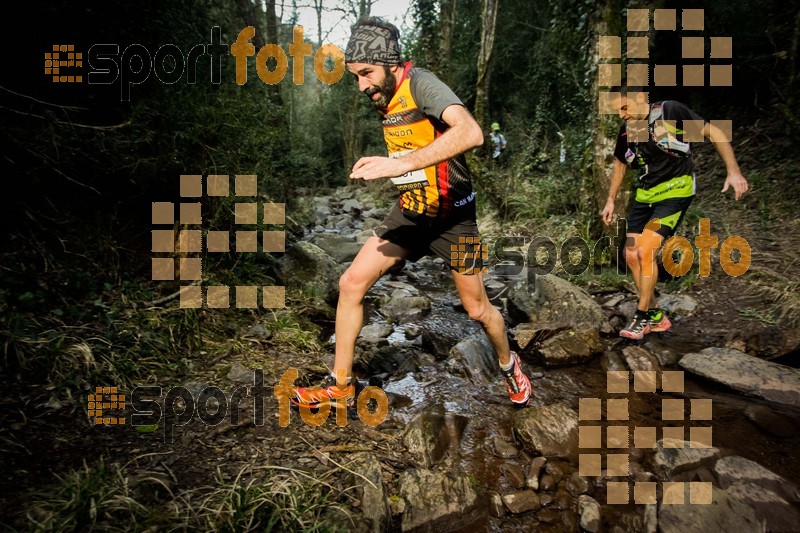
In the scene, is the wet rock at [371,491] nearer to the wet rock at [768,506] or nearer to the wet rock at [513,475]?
the wet rock at [513,475]

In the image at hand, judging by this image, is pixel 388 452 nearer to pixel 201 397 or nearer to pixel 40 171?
pixel 201 397

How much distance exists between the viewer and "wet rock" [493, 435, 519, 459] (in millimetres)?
2340

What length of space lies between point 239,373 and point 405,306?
89.5 inches

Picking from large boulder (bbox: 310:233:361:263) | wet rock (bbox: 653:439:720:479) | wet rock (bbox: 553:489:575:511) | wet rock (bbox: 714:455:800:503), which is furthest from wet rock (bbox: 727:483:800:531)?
large boulder (bbox: 310:233:361:263)

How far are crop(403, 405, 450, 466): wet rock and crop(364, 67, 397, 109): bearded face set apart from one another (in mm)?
1900

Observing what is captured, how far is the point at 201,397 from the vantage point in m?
2.53

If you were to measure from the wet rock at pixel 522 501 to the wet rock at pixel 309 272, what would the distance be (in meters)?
2.99

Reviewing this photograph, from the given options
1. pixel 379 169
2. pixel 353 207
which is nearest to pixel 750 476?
pixel 379 169

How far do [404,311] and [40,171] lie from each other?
3.48 meters

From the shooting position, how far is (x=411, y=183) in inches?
92.2

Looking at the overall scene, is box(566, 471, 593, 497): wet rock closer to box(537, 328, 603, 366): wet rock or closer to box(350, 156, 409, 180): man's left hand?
box(537, 328, 603, 366): wet rock

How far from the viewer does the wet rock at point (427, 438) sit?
2271mm

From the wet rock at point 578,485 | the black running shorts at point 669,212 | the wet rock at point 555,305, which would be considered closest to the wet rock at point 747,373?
the wet rock at point 555,305

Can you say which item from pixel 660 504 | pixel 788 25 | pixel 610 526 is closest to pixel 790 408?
pixel 660 504
